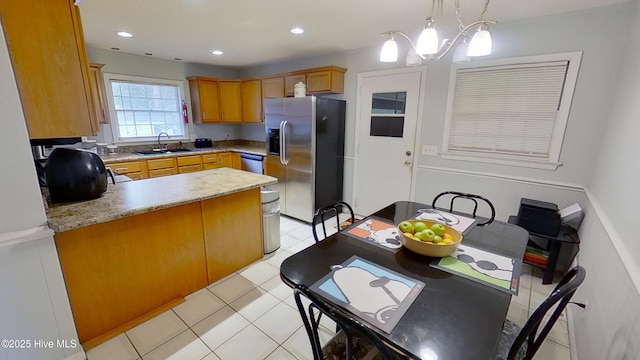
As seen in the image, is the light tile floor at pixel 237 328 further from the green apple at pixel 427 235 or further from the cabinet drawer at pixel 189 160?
the cabinet drawer at pixel 189 160

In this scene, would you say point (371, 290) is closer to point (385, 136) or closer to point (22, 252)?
point (22, 252)

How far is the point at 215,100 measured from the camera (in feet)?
15.5

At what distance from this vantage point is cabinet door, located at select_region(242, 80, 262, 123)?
181 inches

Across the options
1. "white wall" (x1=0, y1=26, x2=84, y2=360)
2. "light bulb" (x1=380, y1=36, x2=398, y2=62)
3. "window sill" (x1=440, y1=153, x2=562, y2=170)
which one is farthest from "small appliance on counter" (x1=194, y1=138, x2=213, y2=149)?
"light bulb" (x1=380, y1=36, x2=398, y2=62)

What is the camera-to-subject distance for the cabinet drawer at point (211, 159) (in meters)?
4.42

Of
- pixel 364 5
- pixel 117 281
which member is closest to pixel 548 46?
pixel 364 5

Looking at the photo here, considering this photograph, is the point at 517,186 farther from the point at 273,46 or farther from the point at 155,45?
the point at 155,45

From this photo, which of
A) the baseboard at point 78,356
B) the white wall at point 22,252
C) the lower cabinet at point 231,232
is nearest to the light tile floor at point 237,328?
the baseboard at point 78,356

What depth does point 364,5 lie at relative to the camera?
2.18 meters

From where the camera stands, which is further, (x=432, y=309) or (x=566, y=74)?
(x=566, y=74)

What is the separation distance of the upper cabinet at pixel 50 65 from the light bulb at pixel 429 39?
6.26 feet

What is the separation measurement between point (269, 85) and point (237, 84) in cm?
84

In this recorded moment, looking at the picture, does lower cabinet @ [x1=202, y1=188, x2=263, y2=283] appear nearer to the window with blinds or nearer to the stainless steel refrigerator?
the stainless steel refrigerator

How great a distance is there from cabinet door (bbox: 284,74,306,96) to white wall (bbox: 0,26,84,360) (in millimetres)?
3112
